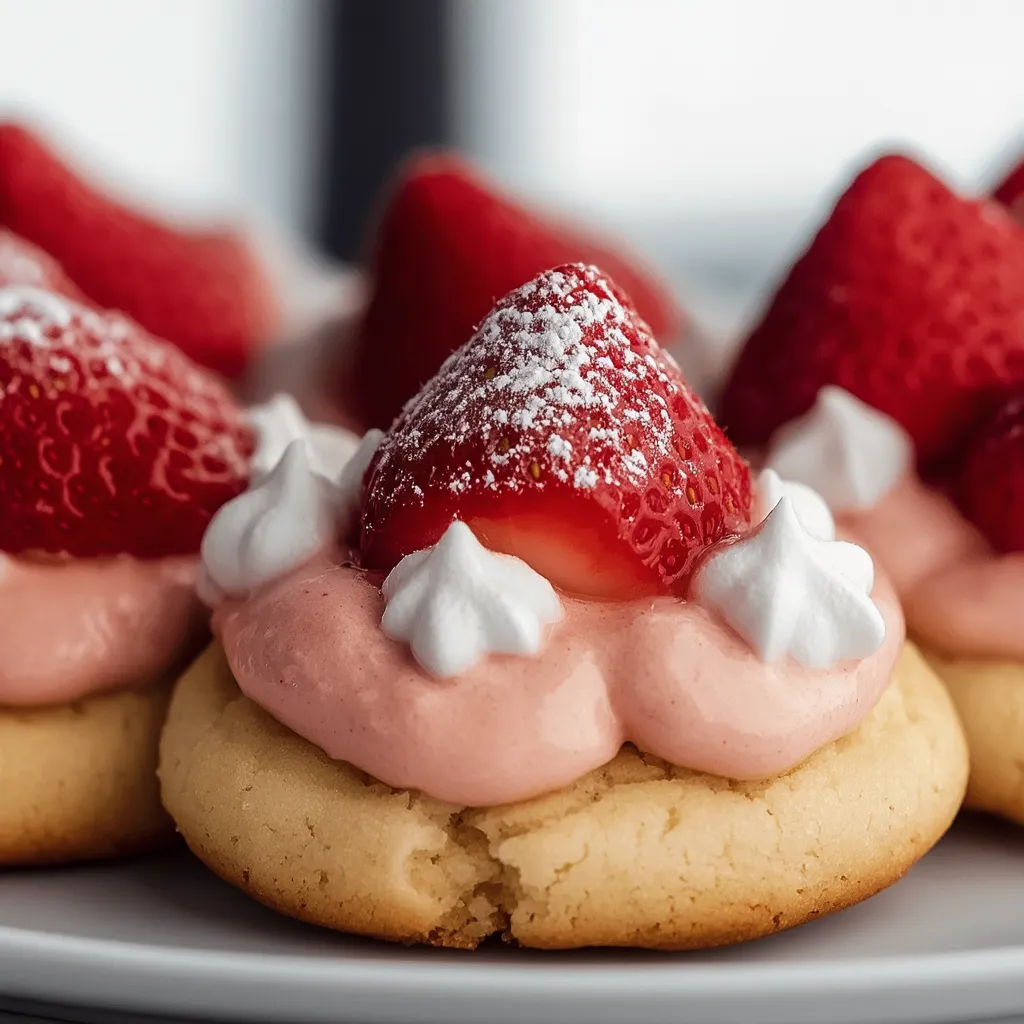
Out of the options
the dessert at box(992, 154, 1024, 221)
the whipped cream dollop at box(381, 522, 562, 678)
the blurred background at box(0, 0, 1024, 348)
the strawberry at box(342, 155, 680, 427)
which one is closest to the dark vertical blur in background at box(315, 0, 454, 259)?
the blurred background at box(0, 0, 1024, 348)

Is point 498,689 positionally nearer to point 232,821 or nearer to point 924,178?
point 232,821

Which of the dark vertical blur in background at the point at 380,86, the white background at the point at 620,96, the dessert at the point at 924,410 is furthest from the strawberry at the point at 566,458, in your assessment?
the dark vertical blur in background at the point at 380,86

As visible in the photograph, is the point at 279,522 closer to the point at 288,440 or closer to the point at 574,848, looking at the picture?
the point at 288,440

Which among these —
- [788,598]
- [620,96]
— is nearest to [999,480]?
[788,598]

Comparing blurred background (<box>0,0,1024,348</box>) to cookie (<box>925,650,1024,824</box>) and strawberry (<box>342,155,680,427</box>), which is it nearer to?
strawberry (<box>342,155,680,427</box>)

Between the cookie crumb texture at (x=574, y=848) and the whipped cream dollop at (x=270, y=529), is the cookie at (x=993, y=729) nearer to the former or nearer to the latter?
the cookie crumb texture at (x=574, y=848)

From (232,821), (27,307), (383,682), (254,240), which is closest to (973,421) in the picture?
(383,682)

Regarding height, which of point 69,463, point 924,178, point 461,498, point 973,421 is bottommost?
point 69,463

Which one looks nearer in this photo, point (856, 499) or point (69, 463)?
point (69, 463)
